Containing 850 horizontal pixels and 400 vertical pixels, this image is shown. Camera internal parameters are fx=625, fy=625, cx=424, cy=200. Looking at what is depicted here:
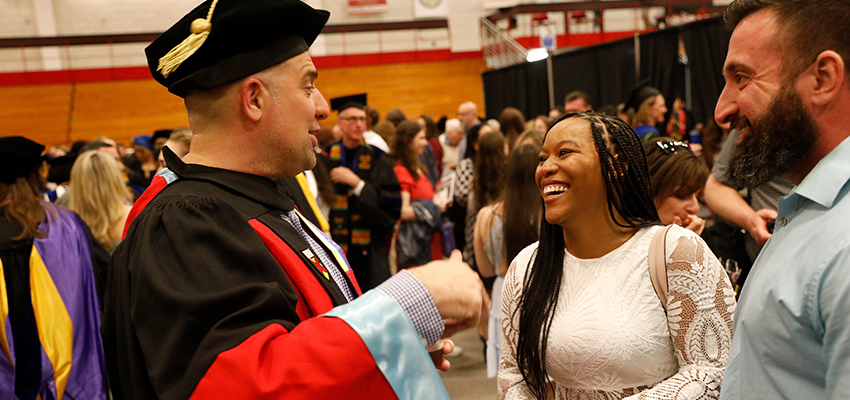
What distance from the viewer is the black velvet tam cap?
1157 millimetres

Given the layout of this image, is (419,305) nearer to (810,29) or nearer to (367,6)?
(810,29)

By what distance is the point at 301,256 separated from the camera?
119 centimetres

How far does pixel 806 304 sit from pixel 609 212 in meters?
0.75

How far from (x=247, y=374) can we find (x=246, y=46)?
610 mm

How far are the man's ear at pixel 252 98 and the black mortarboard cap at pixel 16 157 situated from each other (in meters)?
2.38

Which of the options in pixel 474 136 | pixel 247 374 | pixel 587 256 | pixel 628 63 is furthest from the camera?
pixel 628 63

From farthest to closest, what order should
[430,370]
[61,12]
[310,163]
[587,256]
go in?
[61,12] → [587,256] → [310,163] → [430,370]

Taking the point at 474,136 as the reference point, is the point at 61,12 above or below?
above

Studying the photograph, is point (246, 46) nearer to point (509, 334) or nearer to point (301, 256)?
point (301, 256)

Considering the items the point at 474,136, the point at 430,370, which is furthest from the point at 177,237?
the point at 474,136

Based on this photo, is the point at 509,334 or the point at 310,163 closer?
the point at 310,163

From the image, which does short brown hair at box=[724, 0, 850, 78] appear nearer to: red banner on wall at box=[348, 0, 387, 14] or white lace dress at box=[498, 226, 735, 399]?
white lace dress at box=[498, 226, 735, 399]

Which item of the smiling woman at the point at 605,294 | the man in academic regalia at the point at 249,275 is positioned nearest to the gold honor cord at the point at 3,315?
the man in academic regalia at the point at 249,275

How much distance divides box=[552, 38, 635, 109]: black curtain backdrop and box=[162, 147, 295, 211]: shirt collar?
23.9ft
